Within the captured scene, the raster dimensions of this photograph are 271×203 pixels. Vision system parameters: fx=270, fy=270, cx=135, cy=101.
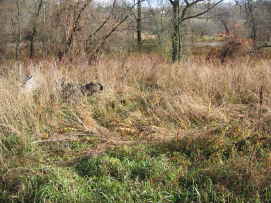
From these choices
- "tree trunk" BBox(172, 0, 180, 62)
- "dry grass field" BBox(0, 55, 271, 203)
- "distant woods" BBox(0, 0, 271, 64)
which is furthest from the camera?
"tree trunk" BBox(172, 0, 180, 62)

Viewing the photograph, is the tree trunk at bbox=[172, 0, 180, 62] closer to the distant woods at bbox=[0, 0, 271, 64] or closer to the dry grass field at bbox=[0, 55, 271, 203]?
the distant woods at bbox=[0, 0, 271, 64]

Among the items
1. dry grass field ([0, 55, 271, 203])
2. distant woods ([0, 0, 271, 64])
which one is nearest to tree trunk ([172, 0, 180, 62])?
distant woods ([0, 0, 271, 64])

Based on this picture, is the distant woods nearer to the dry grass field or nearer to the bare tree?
the bare tree

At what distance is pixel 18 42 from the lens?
19.4 metres

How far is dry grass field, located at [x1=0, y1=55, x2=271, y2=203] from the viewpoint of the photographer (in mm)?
2467

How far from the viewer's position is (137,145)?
3324mm

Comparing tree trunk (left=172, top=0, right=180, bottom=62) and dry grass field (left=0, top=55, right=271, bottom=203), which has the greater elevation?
tree trunk (left=172, top=0, right=180, bottom=62)

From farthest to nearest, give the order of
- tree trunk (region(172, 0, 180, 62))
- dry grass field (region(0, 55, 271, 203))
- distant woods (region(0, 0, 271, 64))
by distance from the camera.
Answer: tree trunk (region(172, 0, 180, 62)) < distant woods (region(0, 0, 271, 64)) < dry grass field (region(0, 55, 271, 203))

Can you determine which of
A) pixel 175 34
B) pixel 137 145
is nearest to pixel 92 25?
pixel 175 34

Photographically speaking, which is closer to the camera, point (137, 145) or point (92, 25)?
point (137, 145)

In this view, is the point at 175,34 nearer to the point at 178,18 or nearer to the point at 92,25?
the point at 178,18

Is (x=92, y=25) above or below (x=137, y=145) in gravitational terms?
above

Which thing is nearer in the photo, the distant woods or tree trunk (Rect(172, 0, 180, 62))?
the distant woods

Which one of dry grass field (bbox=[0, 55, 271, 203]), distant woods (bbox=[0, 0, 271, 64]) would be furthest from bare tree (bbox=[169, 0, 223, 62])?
dry grass field (bbox=[0, 55, 271, 203])
